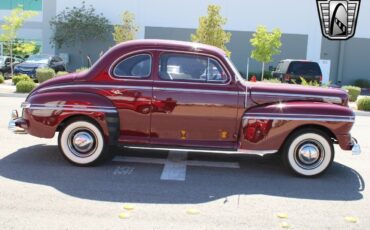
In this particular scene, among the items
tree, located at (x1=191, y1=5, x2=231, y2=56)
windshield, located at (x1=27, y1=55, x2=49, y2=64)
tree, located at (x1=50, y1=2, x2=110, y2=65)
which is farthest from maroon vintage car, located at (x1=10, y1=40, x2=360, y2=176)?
tree, located at (x1=50, y1=2, x2=110, y2=65)

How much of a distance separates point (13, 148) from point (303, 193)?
473 cm

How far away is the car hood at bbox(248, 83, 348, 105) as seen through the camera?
648cm

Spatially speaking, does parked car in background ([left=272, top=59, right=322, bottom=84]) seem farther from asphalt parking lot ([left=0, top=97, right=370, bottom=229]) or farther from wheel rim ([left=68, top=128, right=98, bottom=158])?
wheel rim ([left=68, top=128, right=98, bottom=158])

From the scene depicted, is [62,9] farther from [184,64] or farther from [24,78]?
[184,64]

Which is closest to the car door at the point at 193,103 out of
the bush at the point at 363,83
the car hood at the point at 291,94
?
the car hood at the point at 291,94

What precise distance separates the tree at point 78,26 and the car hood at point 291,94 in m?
26.5

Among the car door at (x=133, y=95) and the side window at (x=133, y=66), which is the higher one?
the side window at (x=133, y=66)

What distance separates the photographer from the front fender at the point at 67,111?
6.43m

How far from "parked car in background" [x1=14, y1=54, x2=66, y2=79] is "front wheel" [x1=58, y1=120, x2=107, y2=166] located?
18670mm

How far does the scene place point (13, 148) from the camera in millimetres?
7605

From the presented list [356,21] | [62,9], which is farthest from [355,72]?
[62,9]

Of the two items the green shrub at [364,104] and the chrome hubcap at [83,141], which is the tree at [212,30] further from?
the chrome hubcap at [83,141]

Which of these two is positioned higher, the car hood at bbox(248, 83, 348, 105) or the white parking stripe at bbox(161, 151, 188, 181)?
the car hood at bbox(248, 83, 348, 105)

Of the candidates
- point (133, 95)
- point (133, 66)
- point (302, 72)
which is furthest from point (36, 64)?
point (133, 95)
